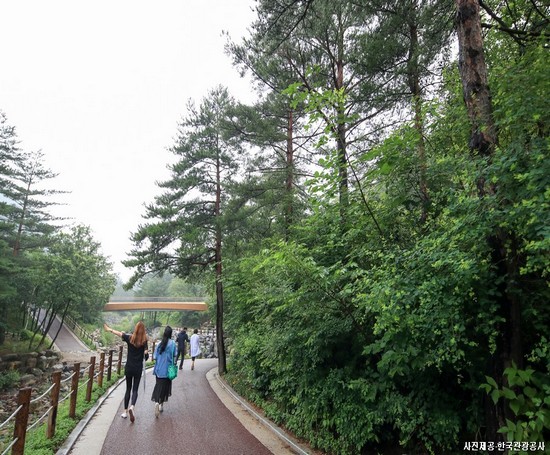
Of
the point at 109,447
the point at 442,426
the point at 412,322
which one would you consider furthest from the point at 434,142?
the point at 109,447

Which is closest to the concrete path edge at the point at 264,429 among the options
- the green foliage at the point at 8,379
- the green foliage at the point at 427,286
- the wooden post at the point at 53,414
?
the green foliage at the point at 427,286

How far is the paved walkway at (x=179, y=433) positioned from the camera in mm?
5023

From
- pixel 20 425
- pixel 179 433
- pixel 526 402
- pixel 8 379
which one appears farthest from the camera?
pixel 8 379

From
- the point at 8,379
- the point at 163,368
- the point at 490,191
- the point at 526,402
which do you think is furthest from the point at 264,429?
the point at 8,379

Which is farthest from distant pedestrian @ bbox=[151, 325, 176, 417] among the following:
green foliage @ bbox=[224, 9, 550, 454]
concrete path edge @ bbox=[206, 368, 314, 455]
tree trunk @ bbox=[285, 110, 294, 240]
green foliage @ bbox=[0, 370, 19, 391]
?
green foliage @ bbox=[0, 370, 19, 391]

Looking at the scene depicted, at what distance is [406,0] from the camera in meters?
6.47

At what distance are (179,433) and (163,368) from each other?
4.81 ft

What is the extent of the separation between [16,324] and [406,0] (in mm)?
33205

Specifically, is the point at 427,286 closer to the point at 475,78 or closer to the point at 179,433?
the point at 475,78

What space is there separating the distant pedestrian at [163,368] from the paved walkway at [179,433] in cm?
33

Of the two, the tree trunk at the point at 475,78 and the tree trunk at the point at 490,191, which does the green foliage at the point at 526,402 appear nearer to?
the tree trunk at the point at 490,191

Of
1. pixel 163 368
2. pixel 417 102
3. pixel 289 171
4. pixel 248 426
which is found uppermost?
pixel 289 171

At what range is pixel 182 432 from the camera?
582 cm

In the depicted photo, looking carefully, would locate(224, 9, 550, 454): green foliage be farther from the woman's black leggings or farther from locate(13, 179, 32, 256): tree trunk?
locate(13, 179, 32, 256): tree trunk
